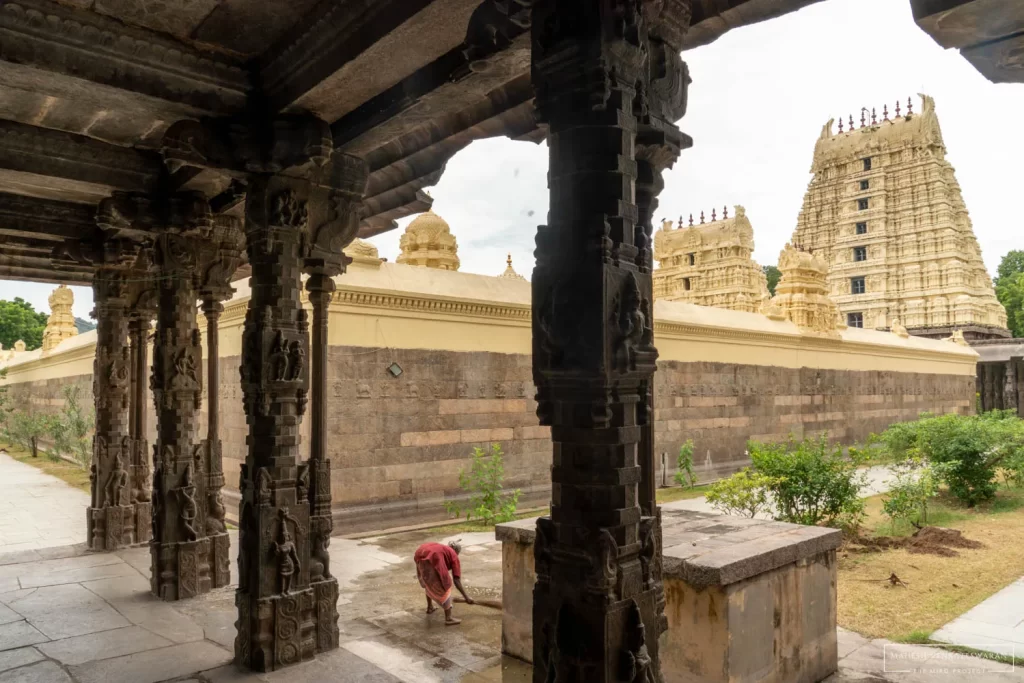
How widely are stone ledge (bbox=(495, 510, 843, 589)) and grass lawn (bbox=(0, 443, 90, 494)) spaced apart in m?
13.0

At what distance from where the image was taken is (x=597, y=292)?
2330 millimetres

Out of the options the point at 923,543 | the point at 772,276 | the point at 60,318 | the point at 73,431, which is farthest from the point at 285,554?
the point at 772,276

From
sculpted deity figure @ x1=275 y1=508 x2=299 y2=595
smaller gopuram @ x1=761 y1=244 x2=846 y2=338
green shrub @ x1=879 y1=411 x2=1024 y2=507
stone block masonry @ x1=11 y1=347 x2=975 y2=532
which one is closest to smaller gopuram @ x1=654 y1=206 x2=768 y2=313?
smaller gopuram @ x1=761 y1=244 x2=846 y2=338

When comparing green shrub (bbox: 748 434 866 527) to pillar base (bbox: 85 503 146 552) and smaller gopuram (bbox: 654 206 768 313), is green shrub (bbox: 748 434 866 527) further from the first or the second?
smaller gopuram (bbox: 654 206 768 313)

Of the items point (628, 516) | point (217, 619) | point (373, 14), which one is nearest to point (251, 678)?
point (217, 619)

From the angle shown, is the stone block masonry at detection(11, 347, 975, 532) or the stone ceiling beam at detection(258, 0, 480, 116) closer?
the stone ceiling beam at detection(258, 0, 480, 116)

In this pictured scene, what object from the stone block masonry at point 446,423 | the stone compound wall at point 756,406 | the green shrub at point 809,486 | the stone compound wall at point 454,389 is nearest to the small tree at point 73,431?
the stone compound wall at point 454,389

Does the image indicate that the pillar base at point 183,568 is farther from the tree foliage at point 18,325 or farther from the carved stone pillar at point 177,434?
the tree foliage at point 18,325

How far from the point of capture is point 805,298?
18.0 m

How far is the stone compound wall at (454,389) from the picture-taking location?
9.44 metres

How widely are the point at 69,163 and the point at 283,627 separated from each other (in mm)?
3792

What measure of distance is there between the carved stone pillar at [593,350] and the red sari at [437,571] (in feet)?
11.5

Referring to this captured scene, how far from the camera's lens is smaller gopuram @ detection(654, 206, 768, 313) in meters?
28.5

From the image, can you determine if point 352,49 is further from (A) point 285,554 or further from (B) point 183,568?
(B) point 183,568
